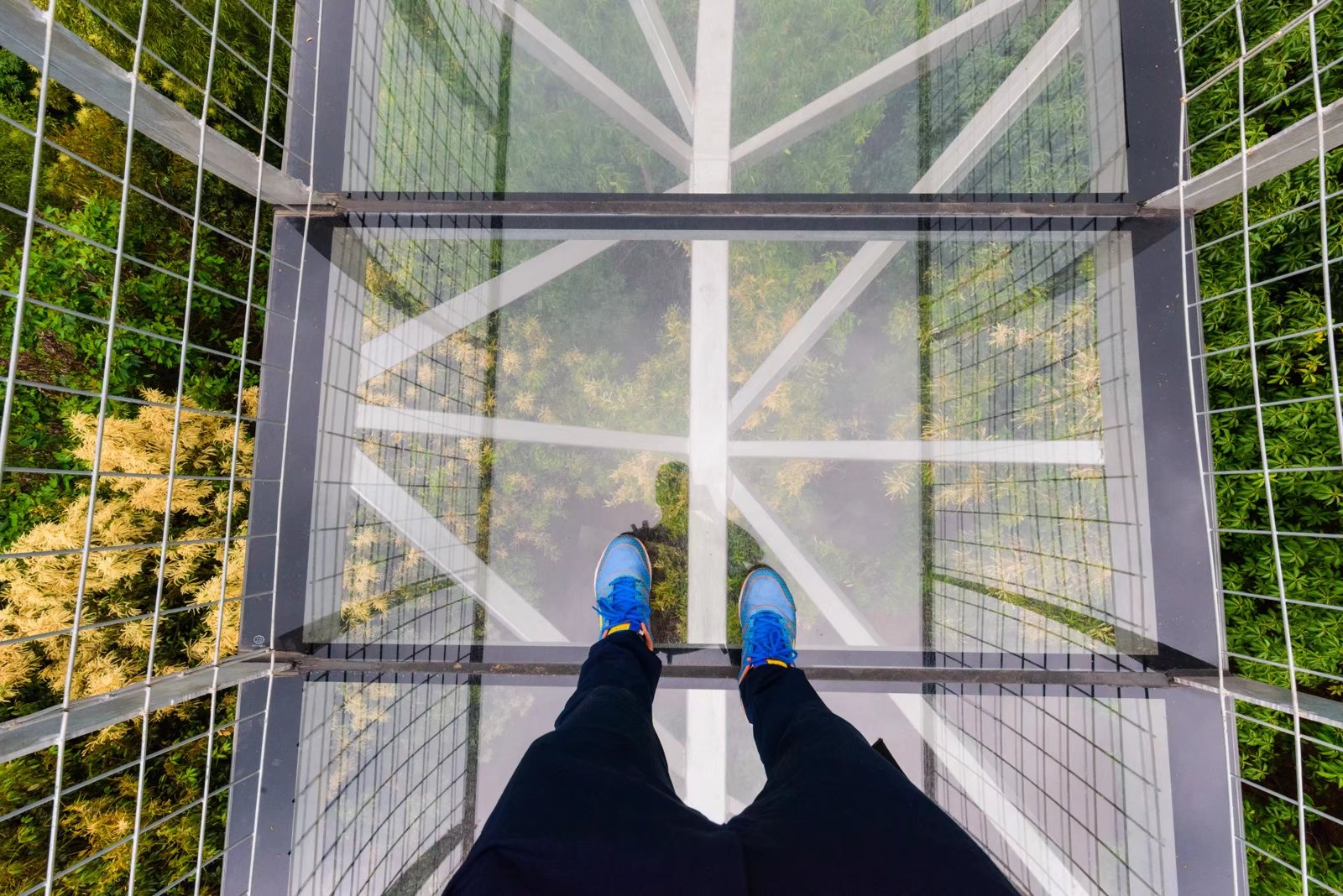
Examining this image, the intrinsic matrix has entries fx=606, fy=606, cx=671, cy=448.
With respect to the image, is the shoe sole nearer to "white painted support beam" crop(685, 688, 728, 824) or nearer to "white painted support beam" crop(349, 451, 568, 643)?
"white painted support beam" crop(349, 451, 568, 643)

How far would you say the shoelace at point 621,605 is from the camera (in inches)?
68.8

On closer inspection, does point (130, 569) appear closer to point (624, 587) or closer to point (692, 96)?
point (624, 587)

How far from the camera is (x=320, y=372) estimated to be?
5.84ft

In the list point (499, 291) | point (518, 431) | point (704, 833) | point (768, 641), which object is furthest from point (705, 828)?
point (499, 291)

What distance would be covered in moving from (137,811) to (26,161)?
2284 millimetres

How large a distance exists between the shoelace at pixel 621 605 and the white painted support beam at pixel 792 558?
0.40m

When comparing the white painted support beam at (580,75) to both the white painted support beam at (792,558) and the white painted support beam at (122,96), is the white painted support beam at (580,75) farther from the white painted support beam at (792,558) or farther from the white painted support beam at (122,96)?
the white painted support beam at (792,558)

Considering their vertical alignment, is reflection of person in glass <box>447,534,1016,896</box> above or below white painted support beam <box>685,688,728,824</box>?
above

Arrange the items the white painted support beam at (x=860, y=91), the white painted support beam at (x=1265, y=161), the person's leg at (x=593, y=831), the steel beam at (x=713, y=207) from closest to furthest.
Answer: the person's leg at (x=593, y=831) < the white painted support beam at (x=1265, y=161) < the steel beam at (x=713, y=207) < the white painted support beam at (x=860, y=91)

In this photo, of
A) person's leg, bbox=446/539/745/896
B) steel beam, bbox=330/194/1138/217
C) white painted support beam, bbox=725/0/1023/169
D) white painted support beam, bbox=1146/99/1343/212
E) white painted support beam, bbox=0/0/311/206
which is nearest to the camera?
person's leg, bbox=446/539/745/896

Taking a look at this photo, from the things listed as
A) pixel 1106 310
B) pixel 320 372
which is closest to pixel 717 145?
pixel 1106 310

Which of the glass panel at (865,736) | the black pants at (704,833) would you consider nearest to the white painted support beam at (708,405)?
the glass panel at (865,736)

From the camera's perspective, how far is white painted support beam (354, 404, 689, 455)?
73.2 inches

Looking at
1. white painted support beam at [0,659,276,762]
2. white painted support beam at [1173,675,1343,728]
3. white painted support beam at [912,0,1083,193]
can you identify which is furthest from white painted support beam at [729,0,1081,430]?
white painted support beam at [0,659,276,762]
